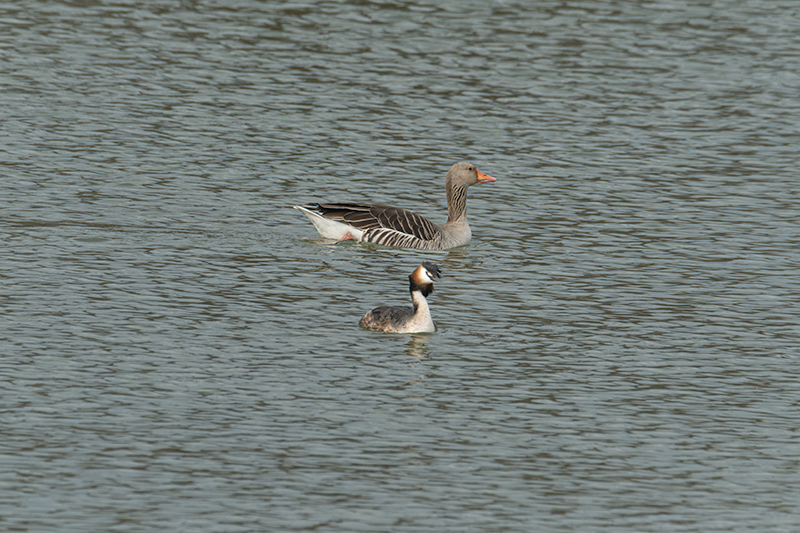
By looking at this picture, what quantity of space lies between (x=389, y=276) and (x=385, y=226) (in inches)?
92.2

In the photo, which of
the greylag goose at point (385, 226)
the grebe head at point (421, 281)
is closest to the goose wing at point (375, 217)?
the greylag goose at point (385, 226)

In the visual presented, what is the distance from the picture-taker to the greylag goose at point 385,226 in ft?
82.6

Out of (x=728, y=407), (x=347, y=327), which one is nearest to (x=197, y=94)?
(x=347, y=327)

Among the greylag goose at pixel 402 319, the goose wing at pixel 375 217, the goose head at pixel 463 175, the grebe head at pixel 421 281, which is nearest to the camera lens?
the greylag goose at pixel 402 319

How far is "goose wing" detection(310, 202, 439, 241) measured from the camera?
25.1 metres

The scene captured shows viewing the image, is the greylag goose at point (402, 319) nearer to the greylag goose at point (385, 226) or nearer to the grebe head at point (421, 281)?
the grebe head at point (421, 281)

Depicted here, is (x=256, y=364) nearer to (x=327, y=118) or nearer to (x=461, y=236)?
(x=461, y=236)

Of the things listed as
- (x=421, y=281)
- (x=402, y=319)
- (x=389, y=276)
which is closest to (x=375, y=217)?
(x=389, y=276)

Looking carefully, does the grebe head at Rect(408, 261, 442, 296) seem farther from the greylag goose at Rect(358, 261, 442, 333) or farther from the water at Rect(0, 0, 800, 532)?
the water at Rect(0, 0, 800, 532)

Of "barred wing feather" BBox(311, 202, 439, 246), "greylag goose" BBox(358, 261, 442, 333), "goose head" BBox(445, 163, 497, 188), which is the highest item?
"goose head" BBox(445, 163, 497, 188)

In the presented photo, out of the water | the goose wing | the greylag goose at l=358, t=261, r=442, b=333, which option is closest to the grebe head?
the greylag goose at l=358, t=261, r=442, b=333

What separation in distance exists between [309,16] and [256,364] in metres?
29.2

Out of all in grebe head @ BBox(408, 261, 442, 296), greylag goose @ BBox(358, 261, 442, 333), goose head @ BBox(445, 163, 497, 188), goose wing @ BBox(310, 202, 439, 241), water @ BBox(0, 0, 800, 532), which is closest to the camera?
water @ BBox(0, 0, 800, 532)

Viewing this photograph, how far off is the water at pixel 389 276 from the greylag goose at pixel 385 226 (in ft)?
1.36
